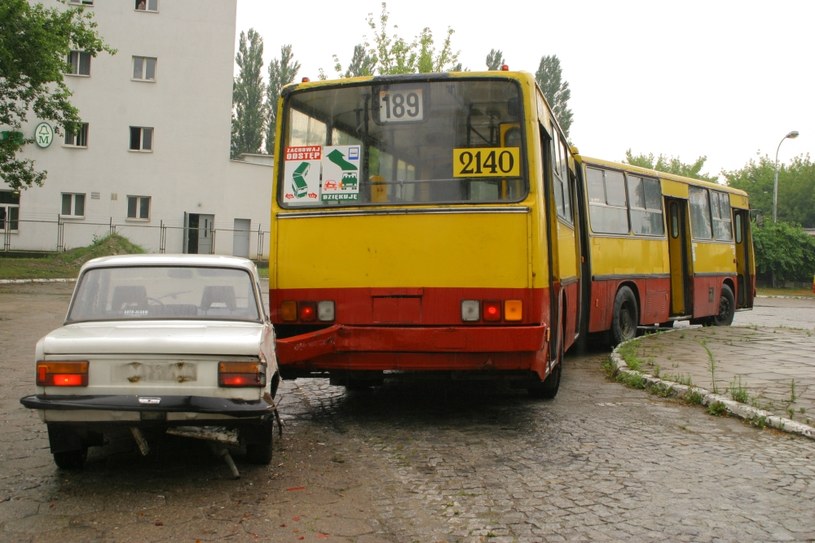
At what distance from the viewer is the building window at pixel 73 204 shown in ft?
137

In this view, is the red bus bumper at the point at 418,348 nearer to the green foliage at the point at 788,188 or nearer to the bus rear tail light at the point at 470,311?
the bus rear tail light at the point at 470,311

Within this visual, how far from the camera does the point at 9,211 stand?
4106cm

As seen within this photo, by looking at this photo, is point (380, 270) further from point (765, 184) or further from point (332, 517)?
point (765, 184)

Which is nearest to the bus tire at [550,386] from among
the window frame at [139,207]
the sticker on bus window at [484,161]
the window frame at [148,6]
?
the sticker on bus window at [484,161]

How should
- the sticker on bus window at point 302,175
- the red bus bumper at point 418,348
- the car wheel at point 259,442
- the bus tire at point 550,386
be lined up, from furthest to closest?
1. the bus tire at point 550,386
2. the sticker on bus window at point 302,175
3. the red bus bumper at point 418,348
4. the car wheel at point 259,442

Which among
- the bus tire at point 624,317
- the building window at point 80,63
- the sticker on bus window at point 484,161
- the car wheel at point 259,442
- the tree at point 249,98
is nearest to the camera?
the car wheel at point 259,442

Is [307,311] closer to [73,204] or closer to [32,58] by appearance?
[32,58]

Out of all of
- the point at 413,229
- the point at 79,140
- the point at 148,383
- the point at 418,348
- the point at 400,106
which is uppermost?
the point at 79,140

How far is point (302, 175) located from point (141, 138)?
36.4 m

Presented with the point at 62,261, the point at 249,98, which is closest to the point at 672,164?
the point at 249,98

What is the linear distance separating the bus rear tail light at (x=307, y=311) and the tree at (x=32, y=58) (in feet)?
77.1

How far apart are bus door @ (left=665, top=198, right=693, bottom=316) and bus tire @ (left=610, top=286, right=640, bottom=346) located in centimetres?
204

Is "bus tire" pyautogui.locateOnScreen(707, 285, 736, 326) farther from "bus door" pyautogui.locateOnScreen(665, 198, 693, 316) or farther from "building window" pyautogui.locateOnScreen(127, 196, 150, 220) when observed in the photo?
"building window" pyautogui.locateOnScreen(127, 196, 150, 220)

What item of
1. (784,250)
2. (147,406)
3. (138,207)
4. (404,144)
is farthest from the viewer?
(784,250)
